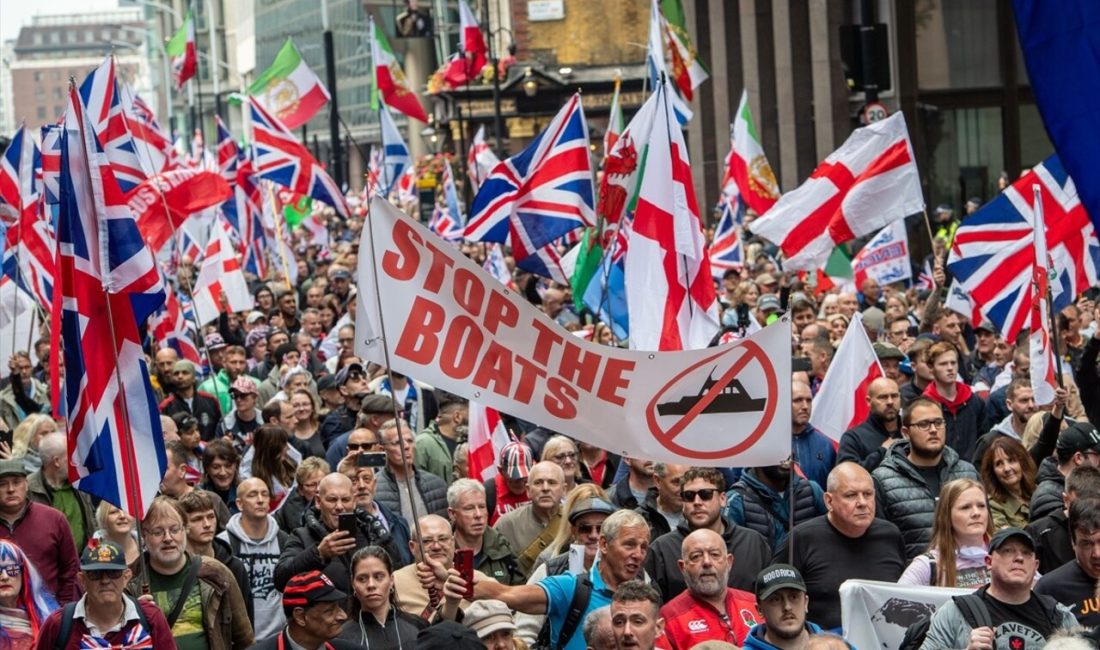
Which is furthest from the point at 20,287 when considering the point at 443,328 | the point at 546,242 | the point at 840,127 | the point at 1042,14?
the point at 840,127

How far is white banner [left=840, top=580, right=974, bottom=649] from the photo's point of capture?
8.16 m

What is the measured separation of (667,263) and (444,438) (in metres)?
2.03

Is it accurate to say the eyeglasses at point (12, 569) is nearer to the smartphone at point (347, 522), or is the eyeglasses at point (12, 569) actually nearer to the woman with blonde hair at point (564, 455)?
the smartphone at point (347, 522)

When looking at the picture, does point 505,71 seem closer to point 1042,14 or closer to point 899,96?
point 899,96

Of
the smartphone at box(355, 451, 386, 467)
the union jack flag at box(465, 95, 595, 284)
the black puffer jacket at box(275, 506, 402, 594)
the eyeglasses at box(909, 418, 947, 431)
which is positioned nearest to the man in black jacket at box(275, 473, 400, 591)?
the black puffer jacket at box(275, 506, 402, 594)

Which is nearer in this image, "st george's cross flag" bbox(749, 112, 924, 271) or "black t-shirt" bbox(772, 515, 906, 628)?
"black t-shirt" bbox(772, 515, 906, 628)

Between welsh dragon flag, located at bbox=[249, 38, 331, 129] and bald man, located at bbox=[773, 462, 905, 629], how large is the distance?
22.7 metres

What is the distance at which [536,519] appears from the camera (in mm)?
10422

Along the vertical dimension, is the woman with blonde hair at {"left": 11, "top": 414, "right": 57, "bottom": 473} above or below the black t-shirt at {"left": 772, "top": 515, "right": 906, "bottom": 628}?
above

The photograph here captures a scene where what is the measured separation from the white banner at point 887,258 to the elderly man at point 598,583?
457 inches

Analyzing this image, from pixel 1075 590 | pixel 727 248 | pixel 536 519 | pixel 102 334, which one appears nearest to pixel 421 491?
pixel 536 519

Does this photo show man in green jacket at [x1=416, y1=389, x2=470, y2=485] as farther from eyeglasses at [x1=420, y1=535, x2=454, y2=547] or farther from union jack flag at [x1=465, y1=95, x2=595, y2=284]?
eyeglasses at [x1=420, y1=535, x2=454, y2=547]

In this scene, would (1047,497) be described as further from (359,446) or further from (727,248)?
(727,248)

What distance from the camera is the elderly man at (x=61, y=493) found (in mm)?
11055
